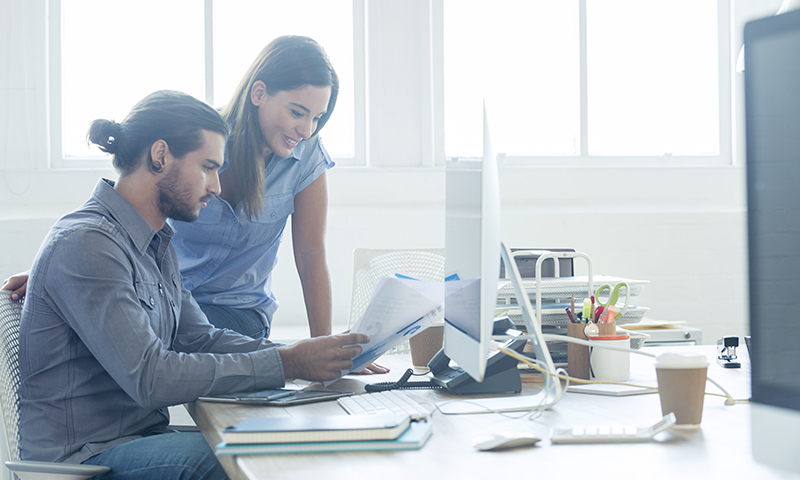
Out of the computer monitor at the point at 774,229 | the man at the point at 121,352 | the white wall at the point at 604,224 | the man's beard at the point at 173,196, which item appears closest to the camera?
the computer monitor at the point at 774,229

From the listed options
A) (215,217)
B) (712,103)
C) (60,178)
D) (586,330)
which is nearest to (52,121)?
(60,178)

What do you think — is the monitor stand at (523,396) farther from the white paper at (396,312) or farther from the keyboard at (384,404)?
the white paper at (396,312)

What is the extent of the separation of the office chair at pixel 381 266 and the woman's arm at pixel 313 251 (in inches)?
12.7

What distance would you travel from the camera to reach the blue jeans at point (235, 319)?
5.74 ft

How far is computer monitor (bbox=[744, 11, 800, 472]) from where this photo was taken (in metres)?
0.55

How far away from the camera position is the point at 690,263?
3293 mm

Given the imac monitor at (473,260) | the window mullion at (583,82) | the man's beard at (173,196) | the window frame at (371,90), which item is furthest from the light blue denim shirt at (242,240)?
the window mullion at (583,82)

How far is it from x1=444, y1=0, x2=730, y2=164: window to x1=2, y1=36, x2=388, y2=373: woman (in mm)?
1580

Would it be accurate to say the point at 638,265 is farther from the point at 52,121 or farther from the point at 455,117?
the point at 52,121

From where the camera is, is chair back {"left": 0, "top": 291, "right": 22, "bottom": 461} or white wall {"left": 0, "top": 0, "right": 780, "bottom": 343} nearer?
chair back {"left": 0, "top": 291, "right": 22, "bottom": 461}

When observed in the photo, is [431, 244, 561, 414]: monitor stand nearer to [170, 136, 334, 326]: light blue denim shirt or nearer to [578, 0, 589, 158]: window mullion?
[170, 136, 334, 326]: light blue denim shirt

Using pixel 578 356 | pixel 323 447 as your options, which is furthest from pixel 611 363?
pixel 323 447

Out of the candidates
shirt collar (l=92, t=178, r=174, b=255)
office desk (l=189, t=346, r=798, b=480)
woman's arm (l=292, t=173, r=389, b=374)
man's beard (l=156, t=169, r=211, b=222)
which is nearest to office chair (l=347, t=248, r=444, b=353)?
woman's arm (l=292, t=173, r=389, b=374)

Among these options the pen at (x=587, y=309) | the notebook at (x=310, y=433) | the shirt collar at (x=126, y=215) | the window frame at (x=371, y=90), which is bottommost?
the notebook at (x=310, y=433)
